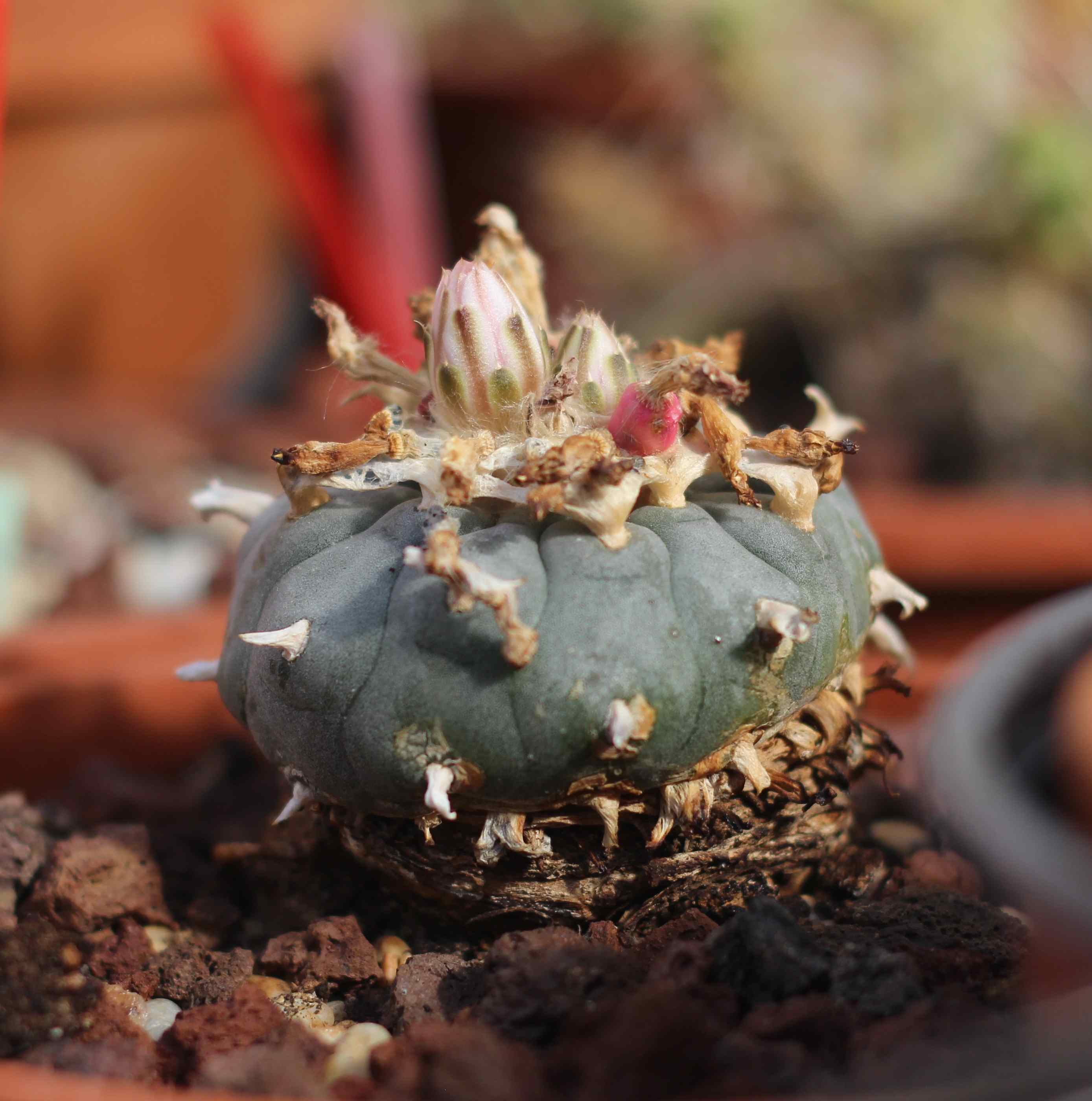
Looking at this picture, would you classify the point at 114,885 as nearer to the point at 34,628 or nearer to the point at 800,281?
the point at 34,628

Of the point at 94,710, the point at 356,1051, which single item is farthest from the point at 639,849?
the point at 94,710

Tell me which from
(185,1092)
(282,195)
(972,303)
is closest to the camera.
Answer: (185,1092)

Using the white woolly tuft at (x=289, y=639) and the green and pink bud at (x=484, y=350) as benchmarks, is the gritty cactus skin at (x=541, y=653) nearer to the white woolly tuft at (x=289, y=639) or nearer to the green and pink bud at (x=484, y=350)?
the white woolly tuft at (x=289, y=639)

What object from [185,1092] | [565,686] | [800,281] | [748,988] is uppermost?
[800,281]

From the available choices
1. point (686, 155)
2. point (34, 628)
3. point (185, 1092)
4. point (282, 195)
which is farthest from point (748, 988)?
point (282, 195)

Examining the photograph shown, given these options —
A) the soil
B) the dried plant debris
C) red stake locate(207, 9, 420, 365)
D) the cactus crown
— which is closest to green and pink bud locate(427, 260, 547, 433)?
the cactus crown

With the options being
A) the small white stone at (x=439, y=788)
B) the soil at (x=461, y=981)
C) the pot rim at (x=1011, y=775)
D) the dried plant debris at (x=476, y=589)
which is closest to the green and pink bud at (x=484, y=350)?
the dried plant debris at (x=476, y=589)

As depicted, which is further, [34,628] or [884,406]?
[884,406]

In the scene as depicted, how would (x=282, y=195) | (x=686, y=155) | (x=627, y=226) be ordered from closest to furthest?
(x=627, y=226) → (x=686, y=155) → (x=282, y=195)
